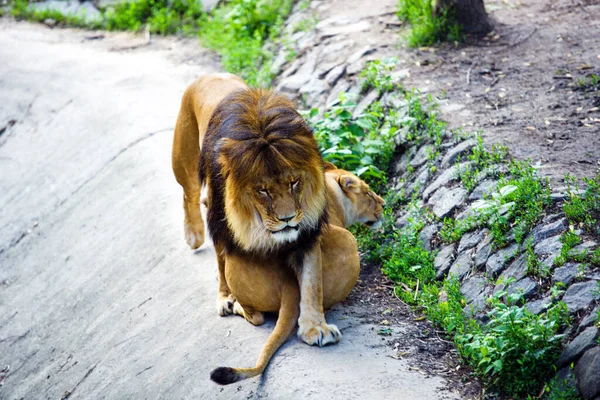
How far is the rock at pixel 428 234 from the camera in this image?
5.47 m

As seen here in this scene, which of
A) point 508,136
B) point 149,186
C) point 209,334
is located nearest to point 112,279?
point 149,186

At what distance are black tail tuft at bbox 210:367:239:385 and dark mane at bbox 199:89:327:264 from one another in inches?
33.9

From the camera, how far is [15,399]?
19.2 feet

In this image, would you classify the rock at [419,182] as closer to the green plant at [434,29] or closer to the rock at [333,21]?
the green plant at [434,29]

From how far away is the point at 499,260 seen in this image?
4715mm

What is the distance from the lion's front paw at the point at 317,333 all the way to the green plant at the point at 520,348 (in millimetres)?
766

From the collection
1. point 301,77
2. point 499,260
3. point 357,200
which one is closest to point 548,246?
point 499,260

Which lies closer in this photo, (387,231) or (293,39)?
(387,231)

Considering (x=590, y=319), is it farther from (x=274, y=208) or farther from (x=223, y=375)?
(x=223, y=375)

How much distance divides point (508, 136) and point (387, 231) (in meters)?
1.15

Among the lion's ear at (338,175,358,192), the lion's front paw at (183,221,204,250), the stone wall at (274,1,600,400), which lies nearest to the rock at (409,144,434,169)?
the stone wall at (274,1,600,400)

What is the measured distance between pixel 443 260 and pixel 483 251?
1.24ft

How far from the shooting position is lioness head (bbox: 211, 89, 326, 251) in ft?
13.6

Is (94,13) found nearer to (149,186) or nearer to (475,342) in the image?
(149,186)
